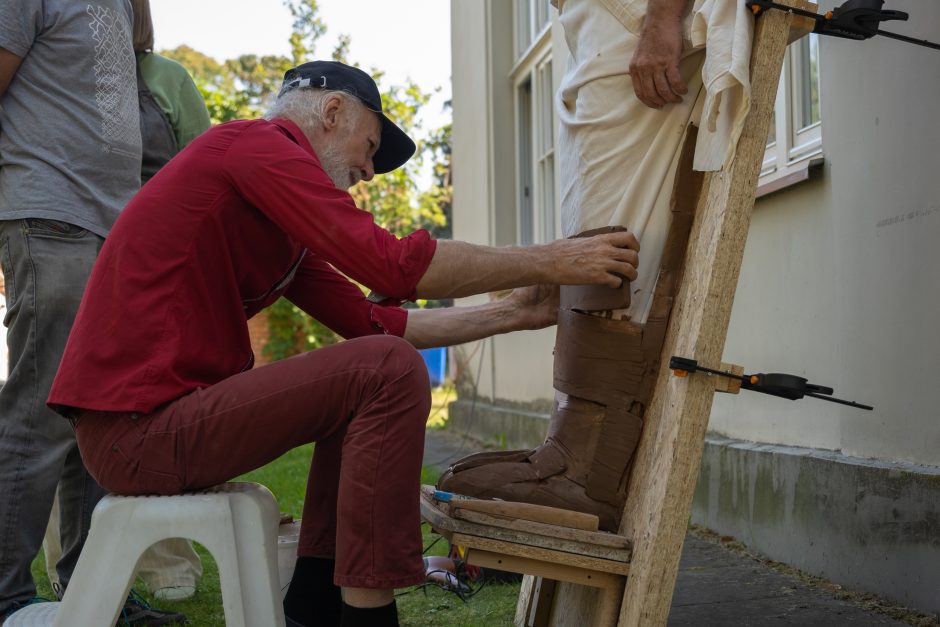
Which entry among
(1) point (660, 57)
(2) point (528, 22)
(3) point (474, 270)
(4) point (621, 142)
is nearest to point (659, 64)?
(1) point (660, 57)

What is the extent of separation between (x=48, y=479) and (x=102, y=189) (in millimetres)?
843

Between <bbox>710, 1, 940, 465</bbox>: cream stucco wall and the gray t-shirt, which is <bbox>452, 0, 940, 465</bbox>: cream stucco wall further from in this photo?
the gray t-shirt

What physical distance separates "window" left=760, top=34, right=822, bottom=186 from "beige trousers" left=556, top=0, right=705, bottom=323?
156cm

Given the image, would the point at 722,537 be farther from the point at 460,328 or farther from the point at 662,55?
the point at 662,55

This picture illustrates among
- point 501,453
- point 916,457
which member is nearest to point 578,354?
point 501,453

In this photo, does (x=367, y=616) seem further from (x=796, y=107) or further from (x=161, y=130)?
(x=796, y=107)

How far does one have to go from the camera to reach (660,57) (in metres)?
2.18

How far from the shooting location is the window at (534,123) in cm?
758

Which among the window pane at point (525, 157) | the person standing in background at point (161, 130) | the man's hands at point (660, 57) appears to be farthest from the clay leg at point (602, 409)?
the window pane at point (525, 157)

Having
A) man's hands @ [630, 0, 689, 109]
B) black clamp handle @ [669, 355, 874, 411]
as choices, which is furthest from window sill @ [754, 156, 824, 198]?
black clamp handle @ [669, 355, 874, 411]

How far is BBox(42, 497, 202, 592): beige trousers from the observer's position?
132 inches

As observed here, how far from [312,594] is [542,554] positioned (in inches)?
30.2

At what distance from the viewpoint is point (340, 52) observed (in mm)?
18734

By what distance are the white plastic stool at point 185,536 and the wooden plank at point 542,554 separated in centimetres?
44
